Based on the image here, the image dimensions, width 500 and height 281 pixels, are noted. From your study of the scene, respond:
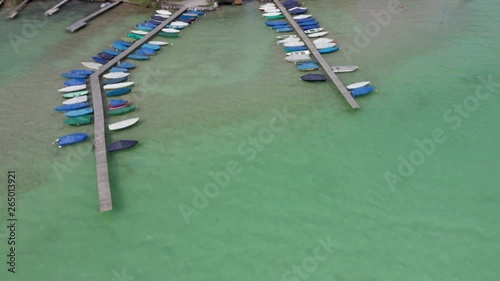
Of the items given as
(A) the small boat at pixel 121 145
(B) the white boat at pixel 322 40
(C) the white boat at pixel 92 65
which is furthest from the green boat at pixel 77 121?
(B) the white boat at pixel 322 40

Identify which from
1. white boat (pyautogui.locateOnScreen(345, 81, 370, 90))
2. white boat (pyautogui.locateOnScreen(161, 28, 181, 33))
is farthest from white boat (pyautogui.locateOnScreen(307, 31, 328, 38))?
white boat (pyautogui.locateOnScreen(161, 28, 181, 33))

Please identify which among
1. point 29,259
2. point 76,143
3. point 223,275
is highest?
point 76,143

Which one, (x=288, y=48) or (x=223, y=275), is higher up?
(x=288, y=48)

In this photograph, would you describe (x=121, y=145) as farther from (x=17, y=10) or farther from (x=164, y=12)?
(x=17, y=10)

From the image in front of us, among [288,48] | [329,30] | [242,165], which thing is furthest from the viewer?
[329,30]

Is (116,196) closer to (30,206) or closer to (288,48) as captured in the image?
(30,206)

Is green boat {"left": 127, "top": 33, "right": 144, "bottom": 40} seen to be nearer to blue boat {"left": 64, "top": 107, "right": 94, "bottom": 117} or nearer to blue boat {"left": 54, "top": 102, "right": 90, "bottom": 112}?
blue boat {"left": 54, "top": 102, "right": 90, "bottom": 112}

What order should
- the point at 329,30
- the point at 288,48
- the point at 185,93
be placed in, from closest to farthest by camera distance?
the point at 185,93
the point at 288,48
the point at 329,30

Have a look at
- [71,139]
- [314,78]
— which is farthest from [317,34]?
[71,139]

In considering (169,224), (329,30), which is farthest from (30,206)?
(329,30)
